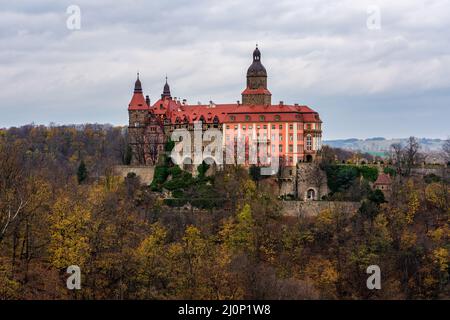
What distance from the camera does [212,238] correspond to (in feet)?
147

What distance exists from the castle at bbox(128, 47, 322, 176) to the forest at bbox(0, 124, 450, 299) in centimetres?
213

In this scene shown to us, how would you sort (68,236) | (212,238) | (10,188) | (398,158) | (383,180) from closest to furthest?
(68,236), (10,188), (212,238), (383,180), (398,158)

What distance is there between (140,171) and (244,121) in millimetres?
9013

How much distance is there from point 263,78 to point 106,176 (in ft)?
50.0

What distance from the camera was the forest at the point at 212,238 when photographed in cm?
3309

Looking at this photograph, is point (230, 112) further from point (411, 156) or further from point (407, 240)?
point (407, 240)

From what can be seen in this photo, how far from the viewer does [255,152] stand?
5728 centimetres

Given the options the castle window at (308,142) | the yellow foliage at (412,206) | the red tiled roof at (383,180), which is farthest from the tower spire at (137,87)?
the yellow foliage at (412,206)

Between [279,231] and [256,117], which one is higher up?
[256,117]

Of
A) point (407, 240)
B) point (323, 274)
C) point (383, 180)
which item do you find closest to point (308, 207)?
point (383, 180)
